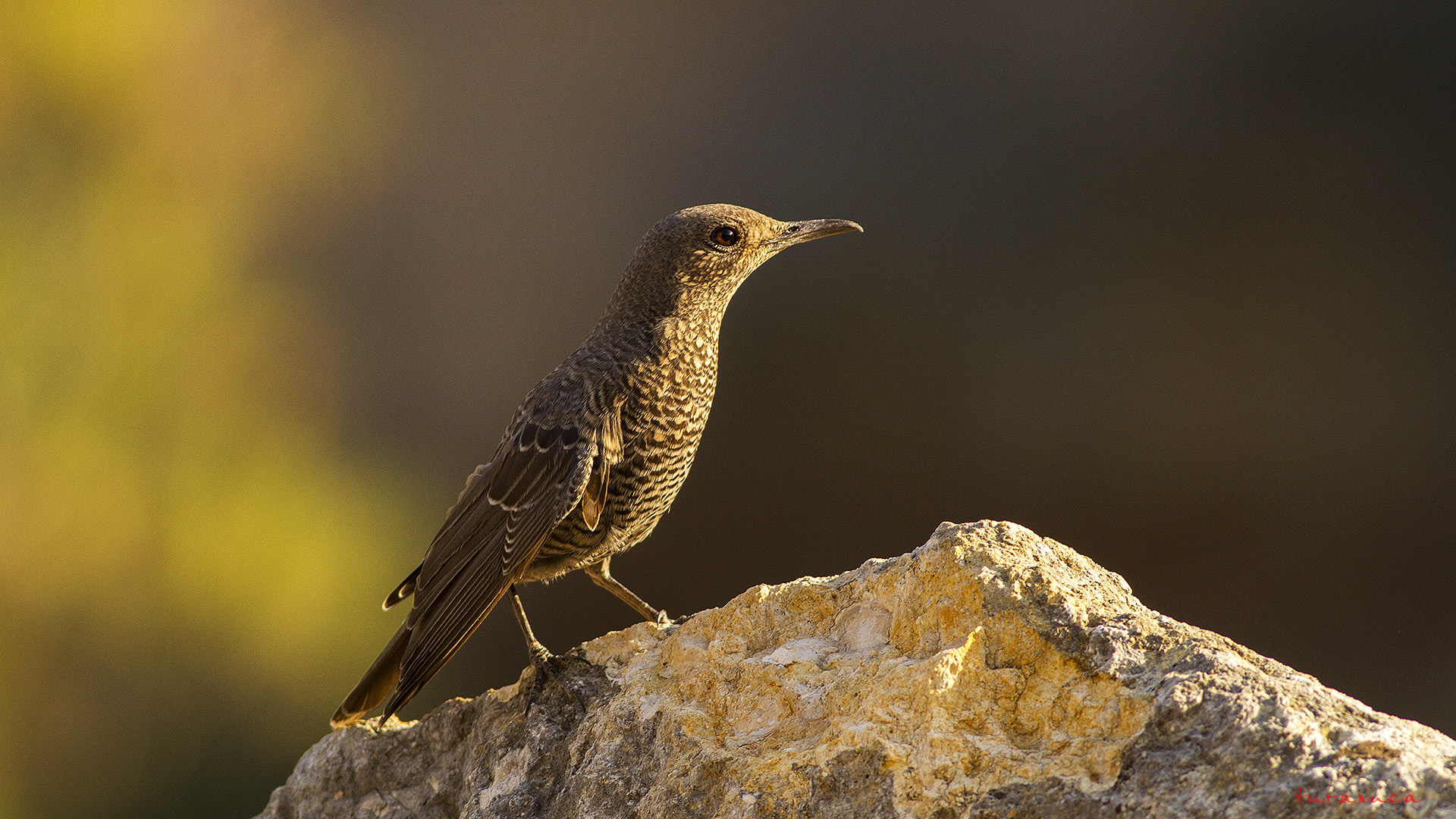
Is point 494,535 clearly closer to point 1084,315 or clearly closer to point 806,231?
point 806,231

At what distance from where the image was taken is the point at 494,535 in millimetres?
3129

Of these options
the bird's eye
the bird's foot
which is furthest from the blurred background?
the bird's foot

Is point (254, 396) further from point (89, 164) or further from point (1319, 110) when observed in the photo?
point (1319, 110)

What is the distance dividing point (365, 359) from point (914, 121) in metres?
4.32

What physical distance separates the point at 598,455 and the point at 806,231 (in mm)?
1070

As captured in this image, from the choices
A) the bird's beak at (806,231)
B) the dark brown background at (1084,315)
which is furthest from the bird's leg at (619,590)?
the dark brown background at (1084,315)

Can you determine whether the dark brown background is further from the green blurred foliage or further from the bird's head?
the bird's head

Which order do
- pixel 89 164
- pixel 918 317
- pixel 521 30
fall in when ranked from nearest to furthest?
pixel 89 164 < pixel 918 317 < pixel 521 30

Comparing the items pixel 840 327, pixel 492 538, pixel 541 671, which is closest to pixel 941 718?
pixel 541 671

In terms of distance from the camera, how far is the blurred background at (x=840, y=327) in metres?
6.37

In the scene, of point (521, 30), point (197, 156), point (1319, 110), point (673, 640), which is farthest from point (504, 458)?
point (1319, 110)

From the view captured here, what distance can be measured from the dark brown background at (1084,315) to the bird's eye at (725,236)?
3953mm

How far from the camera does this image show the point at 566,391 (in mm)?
3301

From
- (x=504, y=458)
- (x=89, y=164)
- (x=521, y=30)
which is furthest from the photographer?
(x=521, y=30)
